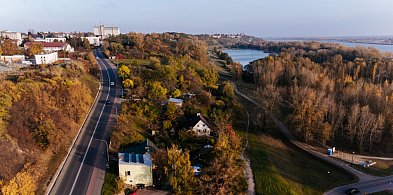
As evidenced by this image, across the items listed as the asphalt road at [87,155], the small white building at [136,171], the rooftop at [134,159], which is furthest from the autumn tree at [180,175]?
the asphalt road at [87,155]

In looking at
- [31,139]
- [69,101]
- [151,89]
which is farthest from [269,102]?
[31,139]

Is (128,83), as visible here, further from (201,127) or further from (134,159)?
(134,159)

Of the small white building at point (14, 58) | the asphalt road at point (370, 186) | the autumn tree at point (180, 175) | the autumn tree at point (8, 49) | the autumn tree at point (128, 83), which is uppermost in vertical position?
the autumn tree at point (8, 49)

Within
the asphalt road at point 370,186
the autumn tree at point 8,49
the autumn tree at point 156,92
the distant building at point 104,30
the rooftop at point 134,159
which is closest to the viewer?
the rooftop at point 134,159

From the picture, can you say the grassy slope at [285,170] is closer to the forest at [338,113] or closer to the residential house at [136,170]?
the forest at [338,113]

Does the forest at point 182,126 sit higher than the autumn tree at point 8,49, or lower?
lower

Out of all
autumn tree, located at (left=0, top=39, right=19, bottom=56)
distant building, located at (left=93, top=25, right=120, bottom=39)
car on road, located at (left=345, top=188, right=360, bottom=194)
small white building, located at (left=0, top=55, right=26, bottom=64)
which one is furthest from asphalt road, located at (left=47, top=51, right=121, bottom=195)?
A: distant building, located at (left=93, top=25, right=120, bottom=39)
